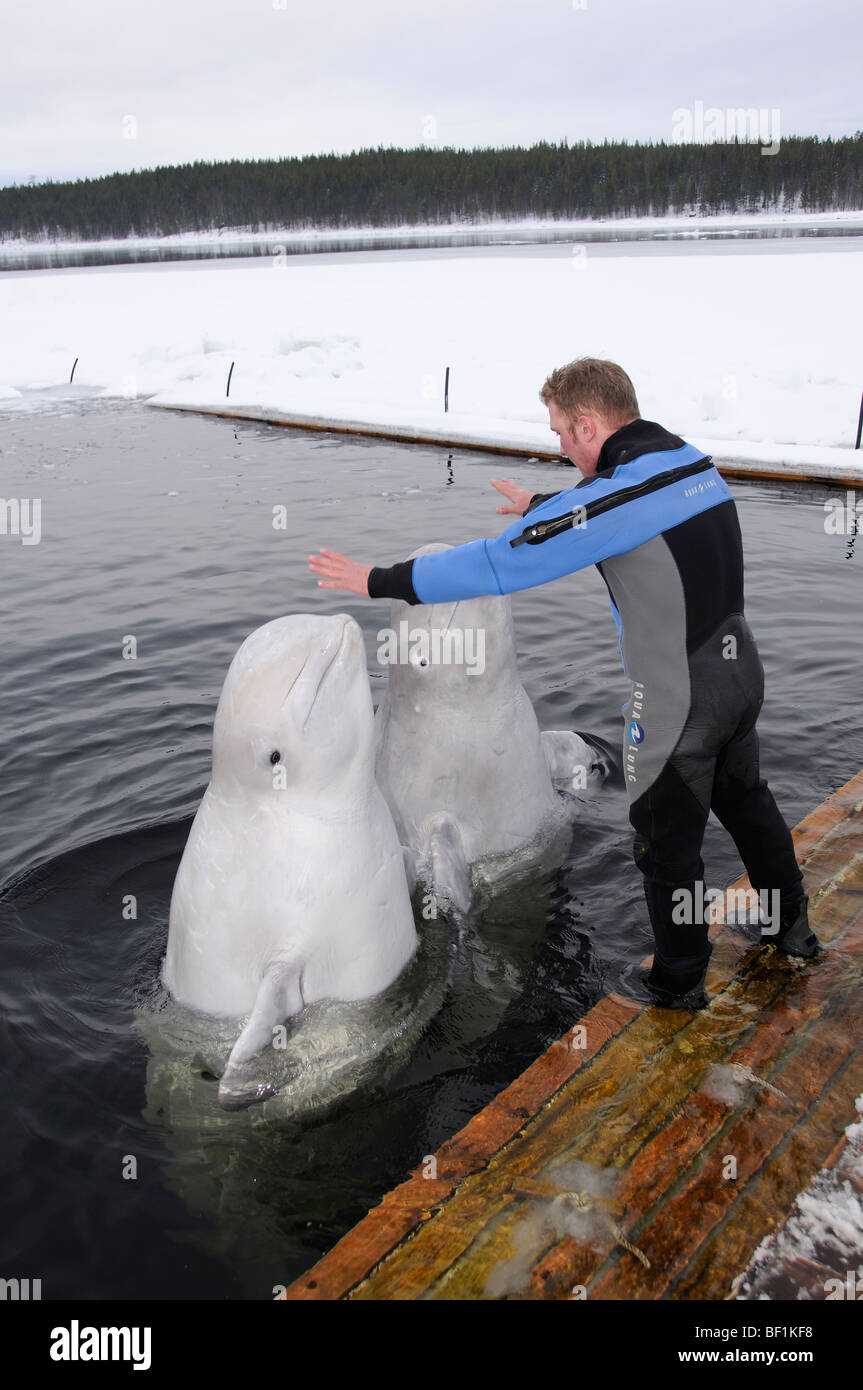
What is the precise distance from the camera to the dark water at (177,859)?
345cm

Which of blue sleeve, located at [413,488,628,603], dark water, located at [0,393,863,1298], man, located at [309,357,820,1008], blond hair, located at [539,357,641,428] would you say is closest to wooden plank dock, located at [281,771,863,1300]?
man, located at [309,357,820,1008]

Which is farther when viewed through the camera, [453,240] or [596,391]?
[453,240]

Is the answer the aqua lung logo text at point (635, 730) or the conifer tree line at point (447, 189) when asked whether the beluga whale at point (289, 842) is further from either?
the conifer tree line at point (447, 189)

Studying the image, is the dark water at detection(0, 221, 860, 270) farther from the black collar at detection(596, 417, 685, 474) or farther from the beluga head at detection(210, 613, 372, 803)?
the beluga head at detection(210, 613, 372, 803)

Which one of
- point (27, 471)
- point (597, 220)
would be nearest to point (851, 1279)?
point (27, 471)

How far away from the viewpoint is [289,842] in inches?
148

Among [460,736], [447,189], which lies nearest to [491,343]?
[460,736]

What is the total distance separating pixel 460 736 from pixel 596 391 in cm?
206

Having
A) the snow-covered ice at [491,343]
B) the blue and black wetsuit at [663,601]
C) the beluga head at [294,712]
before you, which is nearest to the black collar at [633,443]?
the blue and black wetsuit at [663,601]

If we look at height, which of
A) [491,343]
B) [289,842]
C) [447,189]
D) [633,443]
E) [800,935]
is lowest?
[800,935]

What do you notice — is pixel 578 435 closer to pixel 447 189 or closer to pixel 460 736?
pixel 460 736

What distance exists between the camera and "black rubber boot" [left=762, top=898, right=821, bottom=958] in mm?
3795

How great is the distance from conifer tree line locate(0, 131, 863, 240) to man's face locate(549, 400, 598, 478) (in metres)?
97.4

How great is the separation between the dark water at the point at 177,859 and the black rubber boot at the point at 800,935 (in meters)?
0.92
